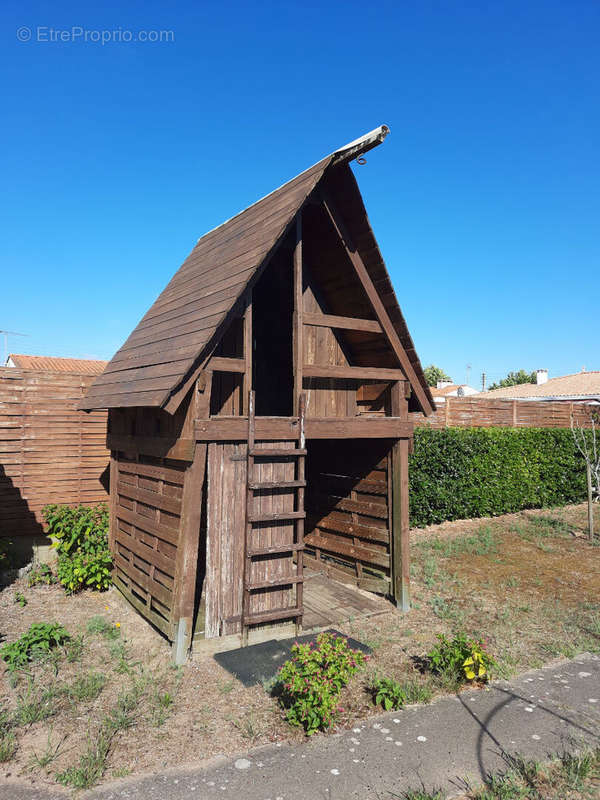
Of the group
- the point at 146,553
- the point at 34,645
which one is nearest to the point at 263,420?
the point at 146,553

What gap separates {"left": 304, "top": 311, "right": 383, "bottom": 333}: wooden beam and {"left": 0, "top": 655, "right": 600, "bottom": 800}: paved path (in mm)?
4783

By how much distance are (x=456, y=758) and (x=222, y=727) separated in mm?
2093

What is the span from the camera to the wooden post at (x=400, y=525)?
8141mm

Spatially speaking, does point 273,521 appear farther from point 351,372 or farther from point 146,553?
point 351,372

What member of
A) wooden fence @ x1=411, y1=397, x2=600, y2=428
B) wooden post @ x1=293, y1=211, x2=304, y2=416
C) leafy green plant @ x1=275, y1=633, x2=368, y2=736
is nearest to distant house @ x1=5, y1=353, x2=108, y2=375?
wooden fence @ x1=411, y1=397, x2=600, y2=428

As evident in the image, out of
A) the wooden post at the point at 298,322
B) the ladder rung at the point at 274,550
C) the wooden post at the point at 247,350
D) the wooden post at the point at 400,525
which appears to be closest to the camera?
the ladder rung at the point at 274,550

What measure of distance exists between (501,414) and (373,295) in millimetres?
12784

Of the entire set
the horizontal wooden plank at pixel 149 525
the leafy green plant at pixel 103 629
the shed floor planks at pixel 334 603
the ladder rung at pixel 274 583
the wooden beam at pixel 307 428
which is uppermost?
the wooden beam at pixel 307 428

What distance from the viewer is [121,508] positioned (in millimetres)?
8625

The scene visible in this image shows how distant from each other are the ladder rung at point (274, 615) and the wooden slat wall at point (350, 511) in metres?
2.24

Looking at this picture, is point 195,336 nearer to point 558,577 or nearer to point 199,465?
point 199,465

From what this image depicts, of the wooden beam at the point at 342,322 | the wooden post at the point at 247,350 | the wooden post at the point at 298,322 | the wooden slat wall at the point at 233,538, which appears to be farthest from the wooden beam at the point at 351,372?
the wooden slat wall at the point at 233,538

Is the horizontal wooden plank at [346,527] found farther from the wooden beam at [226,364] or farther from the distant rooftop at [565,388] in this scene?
the distant rooftop at [565,388]

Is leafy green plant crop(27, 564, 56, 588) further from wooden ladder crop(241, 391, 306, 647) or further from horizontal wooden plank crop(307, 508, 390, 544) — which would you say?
horizontal wooden plank crop(307, 508, 390, 544)
